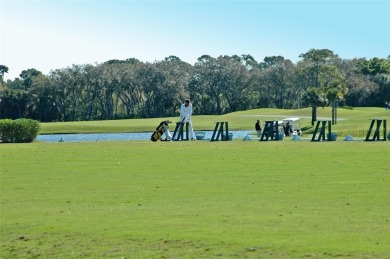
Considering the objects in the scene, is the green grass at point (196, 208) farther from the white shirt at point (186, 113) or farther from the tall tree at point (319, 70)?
the tall tree at point (319, 70)

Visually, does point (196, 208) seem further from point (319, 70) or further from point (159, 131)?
point (319, 70)

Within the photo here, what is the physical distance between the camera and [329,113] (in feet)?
390

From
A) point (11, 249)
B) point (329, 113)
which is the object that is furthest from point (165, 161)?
point (329, 113)

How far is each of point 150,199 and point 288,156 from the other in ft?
49.0

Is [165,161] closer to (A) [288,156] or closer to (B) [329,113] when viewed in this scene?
(A) [288,156]

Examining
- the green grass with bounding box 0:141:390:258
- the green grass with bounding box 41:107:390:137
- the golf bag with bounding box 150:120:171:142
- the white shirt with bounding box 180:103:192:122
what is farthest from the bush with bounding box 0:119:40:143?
the green grass with bounding box 41:107:390:137

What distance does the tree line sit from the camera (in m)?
137

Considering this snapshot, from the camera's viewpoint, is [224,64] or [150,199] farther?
[224,64]

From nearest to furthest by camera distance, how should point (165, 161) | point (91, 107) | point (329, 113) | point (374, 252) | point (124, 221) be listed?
point (374, 252)
point (124, 221)
point (165, 161)
point (329, 113)
point (91, 107)

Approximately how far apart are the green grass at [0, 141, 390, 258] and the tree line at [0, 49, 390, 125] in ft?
344

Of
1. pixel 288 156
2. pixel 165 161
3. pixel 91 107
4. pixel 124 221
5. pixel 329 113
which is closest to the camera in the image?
pixel 124 221

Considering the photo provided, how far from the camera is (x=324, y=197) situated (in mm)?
21047

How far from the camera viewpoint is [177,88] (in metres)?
143

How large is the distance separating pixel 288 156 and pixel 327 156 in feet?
5.13
